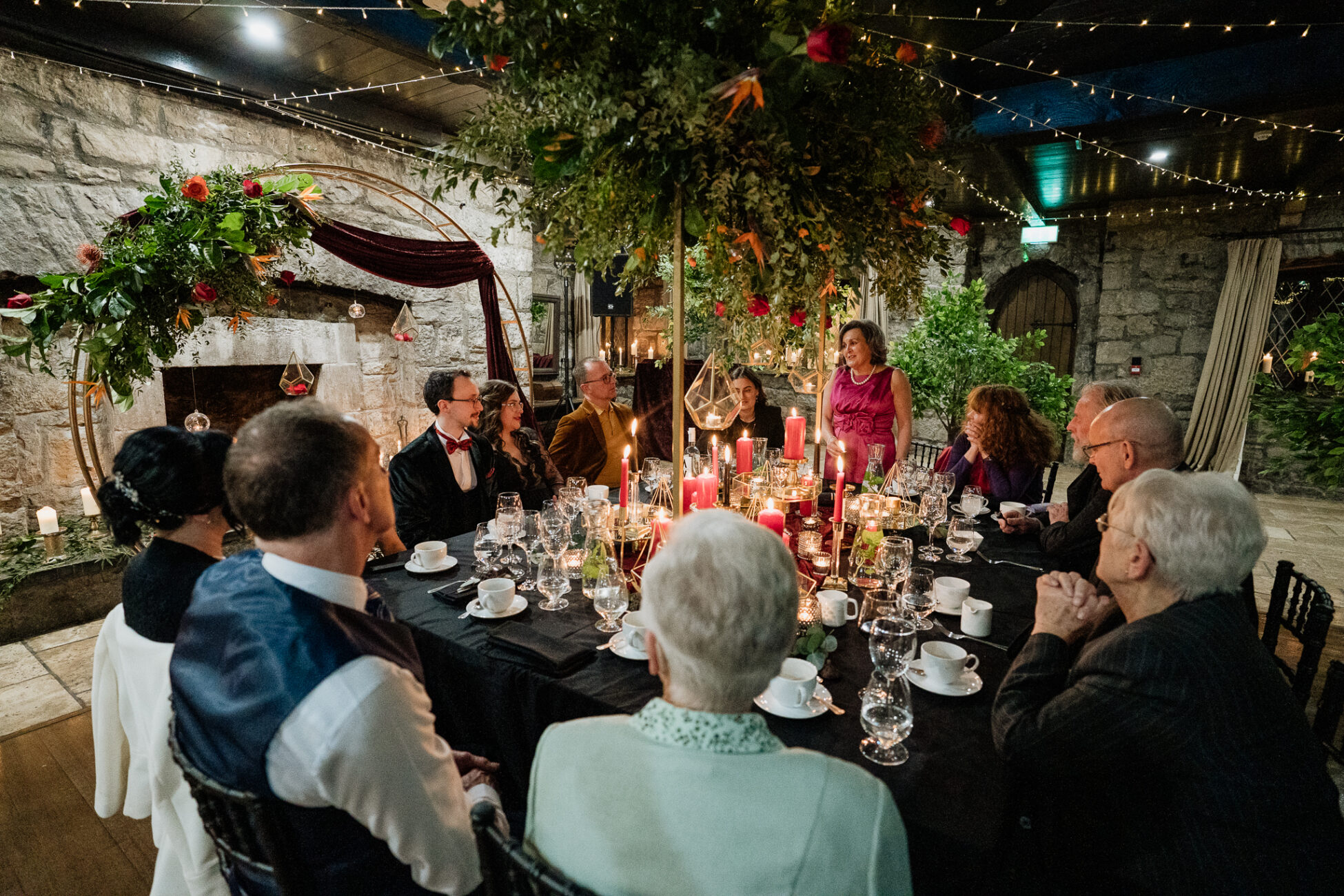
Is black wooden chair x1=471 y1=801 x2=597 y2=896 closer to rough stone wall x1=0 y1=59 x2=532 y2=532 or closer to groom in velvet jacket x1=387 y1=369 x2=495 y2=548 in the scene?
groom in velvet jacket x1=387 y1=369 x2=495 y2=548

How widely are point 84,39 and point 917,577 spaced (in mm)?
4792

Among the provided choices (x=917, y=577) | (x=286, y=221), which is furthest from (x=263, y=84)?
(x=917, y=577)

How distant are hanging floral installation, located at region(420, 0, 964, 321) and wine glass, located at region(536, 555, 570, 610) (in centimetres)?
90

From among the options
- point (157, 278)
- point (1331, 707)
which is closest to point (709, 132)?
point (1331, 707)

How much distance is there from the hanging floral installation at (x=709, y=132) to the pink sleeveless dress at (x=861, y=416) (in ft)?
7.19

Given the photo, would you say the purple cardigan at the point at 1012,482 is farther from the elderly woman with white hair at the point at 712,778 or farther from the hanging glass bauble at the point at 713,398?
the elderly woman with white hair at the point at 712,778

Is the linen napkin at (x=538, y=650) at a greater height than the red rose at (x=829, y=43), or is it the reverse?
the red rose at (x=829, y=43)

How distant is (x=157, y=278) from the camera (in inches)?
118

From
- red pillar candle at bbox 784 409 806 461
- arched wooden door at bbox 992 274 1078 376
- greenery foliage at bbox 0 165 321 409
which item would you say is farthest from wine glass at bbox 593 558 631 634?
arched wooden door at bbox 992 274 1078 376

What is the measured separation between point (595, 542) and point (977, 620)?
3.95 ft

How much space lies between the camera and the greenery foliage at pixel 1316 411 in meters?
4.25

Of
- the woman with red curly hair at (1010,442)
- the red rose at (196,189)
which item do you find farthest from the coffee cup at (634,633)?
the red rose at (196,189)

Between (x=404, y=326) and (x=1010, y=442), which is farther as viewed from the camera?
(x=404, y=326)

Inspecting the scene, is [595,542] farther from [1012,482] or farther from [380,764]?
[1012,482]
